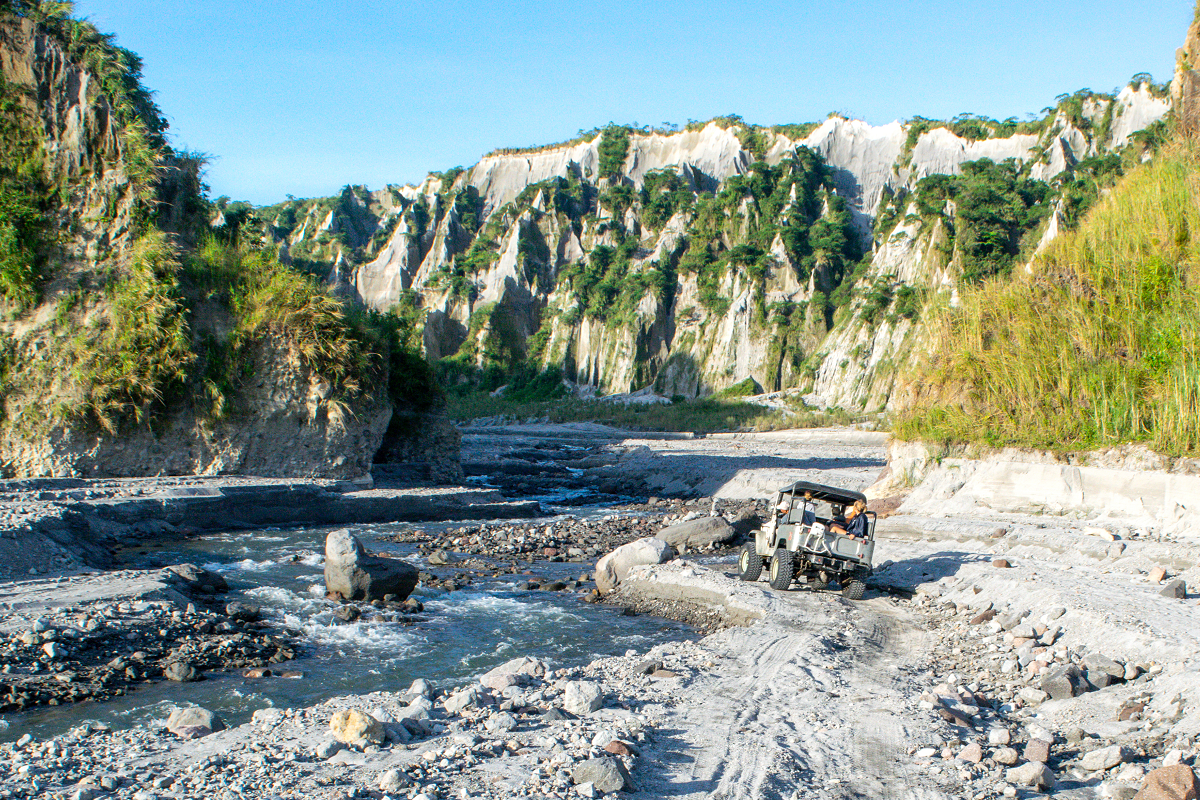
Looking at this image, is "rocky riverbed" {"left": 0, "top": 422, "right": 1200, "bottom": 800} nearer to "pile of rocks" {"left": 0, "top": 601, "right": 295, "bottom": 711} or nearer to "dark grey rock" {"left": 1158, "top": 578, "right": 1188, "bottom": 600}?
"dark grey rock" {"left": 1158, "top": 578, "right": 1188, "bottom": 600}

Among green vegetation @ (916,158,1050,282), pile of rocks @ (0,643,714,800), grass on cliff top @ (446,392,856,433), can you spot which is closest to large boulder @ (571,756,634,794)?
pile of rocks @ (0,643,714,800)

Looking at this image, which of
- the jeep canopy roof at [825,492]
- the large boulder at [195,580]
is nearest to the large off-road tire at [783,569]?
the jeep canopy roof at [825,492]

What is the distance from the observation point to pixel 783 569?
11.7 meters

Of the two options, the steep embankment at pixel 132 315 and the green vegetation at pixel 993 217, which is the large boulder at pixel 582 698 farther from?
the green vegetation at pixel 993 217

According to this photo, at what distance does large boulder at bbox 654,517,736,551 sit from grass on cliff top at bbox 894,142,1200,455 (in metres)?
4.95

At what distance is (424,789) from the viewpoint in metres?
4.92

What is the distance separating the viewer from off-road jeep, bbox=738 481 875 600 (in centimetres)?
1142

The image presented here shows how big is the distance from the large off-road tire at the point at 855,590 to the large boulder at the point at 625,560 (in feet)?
11.0

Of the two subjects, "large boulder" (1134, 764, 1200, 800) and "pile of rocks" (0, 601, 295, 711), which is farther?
"pile of rocks" (0, 601, 295, 711)

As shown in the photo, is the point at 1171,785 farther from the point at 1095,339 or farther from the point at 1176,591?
the point at 1095,339

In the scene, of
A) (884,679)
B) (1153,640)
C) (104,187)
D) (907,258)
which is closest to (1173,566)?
(1153,640)

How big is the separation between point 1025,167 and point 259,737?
248 feet

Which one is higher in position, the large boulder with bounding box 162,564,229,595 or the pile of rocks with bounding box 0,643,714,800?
the pile of rocks with bounding box 0,643,714,800

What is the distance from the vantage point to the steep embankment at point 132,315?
20.0m
